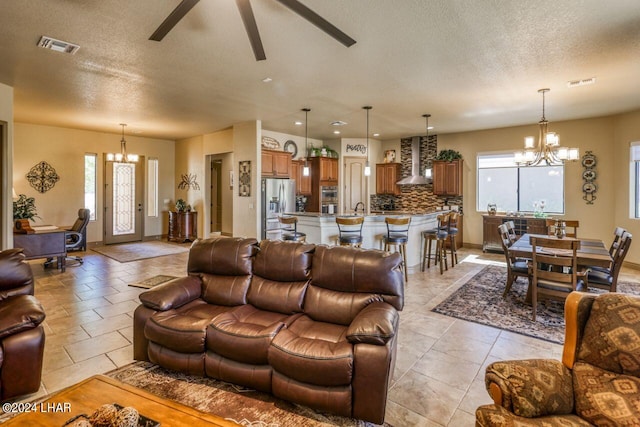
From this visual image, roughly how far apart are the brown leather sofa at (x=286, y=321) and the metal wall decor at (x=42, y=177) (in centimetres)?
706

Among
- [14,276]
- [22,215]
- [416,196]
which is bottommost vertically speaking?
[14,276]

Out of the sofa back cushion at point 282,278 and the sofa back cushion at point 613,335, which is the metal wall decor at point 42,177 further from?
the sofa back cushion at point 613,335

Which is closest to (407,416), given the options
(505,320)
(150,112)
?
(505,320)

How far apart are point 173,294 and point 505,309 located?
388 centimetres

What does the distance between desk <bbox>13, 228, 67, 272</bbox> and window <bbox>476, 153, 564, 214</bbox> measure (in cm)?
923

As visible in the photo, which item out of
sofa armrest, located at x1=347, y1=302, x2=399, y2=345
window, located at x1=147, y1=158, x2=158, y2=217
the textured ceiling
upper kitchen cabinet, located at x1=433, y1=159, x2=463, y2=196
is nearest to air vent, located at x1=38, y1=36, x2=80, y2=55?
the textured ceiling

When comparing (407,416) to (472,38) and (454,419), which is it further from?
(472,38)

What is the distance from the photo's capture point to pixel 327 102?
558 cm

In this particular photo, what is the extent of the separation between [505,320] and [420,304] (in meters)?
0.98

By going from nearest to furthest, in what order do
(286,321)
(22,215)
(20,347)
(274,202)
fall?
(20,347) < (286,321) < (22,215) < (274,202)

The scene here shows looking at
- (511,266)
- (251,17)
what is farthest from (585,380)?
(511,266)

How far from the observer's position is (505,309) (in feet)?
13.2

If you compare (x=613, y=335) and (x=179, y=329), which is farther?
(x=179, y=329)

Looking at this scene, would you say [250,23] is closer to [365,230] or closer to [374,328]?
[374,328]
